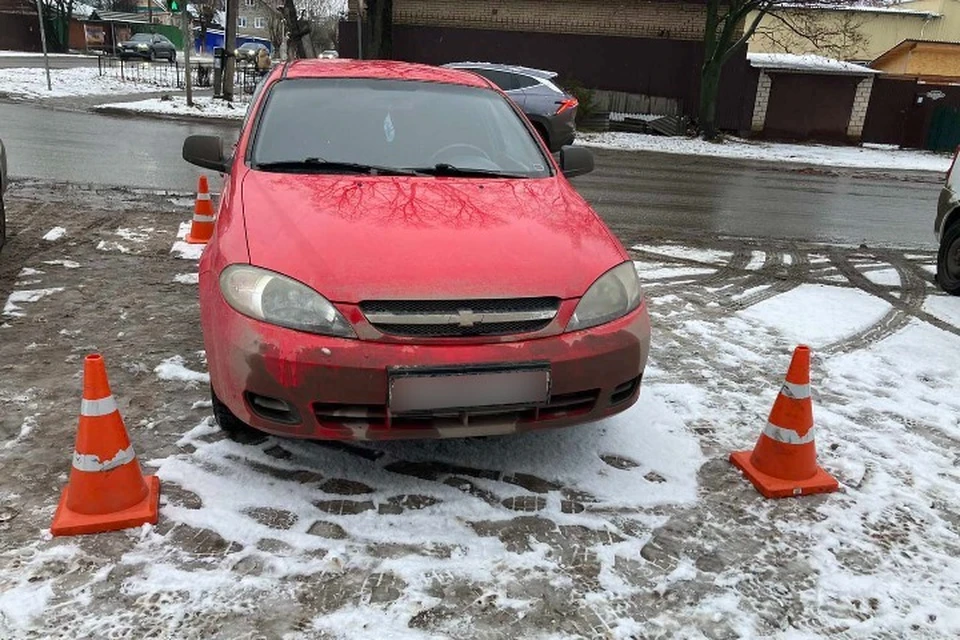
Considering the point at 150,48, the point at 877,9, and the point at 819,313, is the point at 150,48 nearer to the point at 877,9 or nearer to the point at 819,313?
the point at 877,9

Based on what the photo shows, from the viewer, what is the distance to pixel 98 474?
107 inches

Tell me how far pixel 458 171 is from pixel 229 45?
2043 cm

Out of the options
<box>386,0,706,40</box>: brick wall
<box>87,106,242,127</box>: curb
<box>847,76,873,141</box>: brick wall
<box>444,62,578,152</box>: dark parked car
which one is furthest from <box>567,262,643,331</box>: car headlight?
<box>847,76,873,141</box>: brick wall

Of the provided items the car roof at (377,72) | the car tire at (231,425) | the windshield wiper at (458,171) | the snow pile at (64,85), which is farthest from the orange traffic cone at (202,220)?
the snow pile at (64,85)

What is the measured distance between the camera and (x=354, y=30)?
28656 mm

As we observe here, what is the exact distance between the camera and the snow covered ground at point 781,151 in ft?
→ 67.8

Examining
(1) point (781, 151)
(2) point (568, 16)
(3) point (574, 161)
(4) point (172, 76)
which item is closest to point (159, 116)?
(2) point (568, 16)

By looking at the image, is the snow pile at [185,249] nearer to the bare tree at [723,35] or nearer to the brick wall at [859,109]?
the bare tree at [723,35]

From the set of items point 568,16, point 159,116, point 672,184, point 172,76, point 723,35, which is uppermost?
point 568,16

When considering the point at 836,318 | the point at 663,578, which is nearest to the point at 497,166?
the point at 663,578

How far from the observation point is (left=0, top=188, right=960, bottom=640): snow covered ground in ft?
7.93

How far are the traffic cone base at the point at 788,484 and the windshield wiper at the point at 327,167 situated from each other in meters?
2.17

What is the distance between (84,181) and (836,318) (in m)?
8.94

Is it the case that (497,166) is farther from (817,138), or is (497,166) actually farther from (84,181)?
(817,138)
